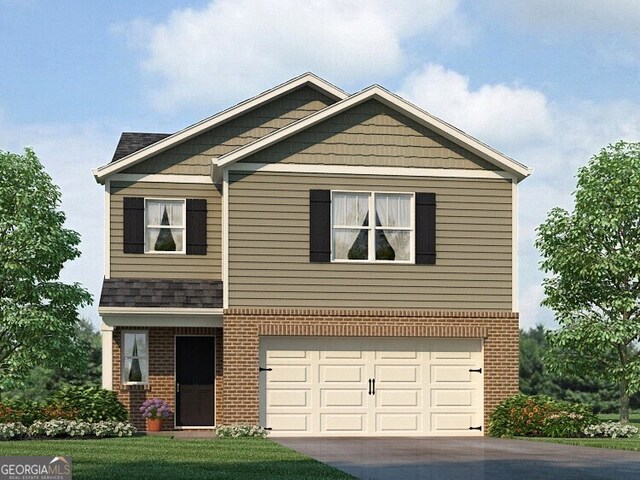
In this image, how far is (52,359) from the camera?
30875mm

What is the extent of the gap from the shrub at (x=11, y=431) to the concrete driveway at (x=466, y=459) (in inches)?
228

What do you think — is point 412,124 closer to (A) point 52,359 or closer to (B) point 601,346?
(B) point 601,346

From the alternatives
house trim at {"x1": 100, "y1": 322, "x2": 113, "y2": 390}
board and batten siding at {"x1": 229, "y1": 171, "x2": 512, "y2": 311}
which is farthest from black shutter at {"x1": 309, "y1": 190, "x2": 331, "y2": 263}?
house trim at {"x1": 100, "y1": 322, "x2": 113, "y2": 390}

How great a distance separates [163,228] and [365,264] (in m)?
5.29

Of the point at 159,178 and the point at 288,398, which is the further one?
the point at 159,178

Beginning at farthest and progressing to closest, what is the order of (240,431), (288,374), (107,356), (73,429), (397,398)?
(107,356) → (397,398) → (288,374) → (240,431) → (73,429)

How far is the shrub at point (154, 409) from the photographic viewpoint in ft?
95.3

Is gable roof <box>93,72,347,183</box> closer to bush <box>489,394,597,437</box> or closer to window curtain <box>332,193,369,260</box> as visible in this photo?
window curtain <box>332,193,369,260</box>

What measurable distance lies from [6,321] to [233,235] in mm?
6661

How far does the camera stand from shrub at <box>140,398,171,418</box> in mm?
29062

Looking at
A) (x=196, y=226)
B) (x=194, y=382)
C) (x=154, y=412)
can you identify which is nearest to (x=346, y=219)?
(x=196, y=226)

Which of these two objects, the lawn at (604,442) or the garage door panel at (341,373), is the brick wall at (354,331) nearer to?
the garage door panel at (341,373)
